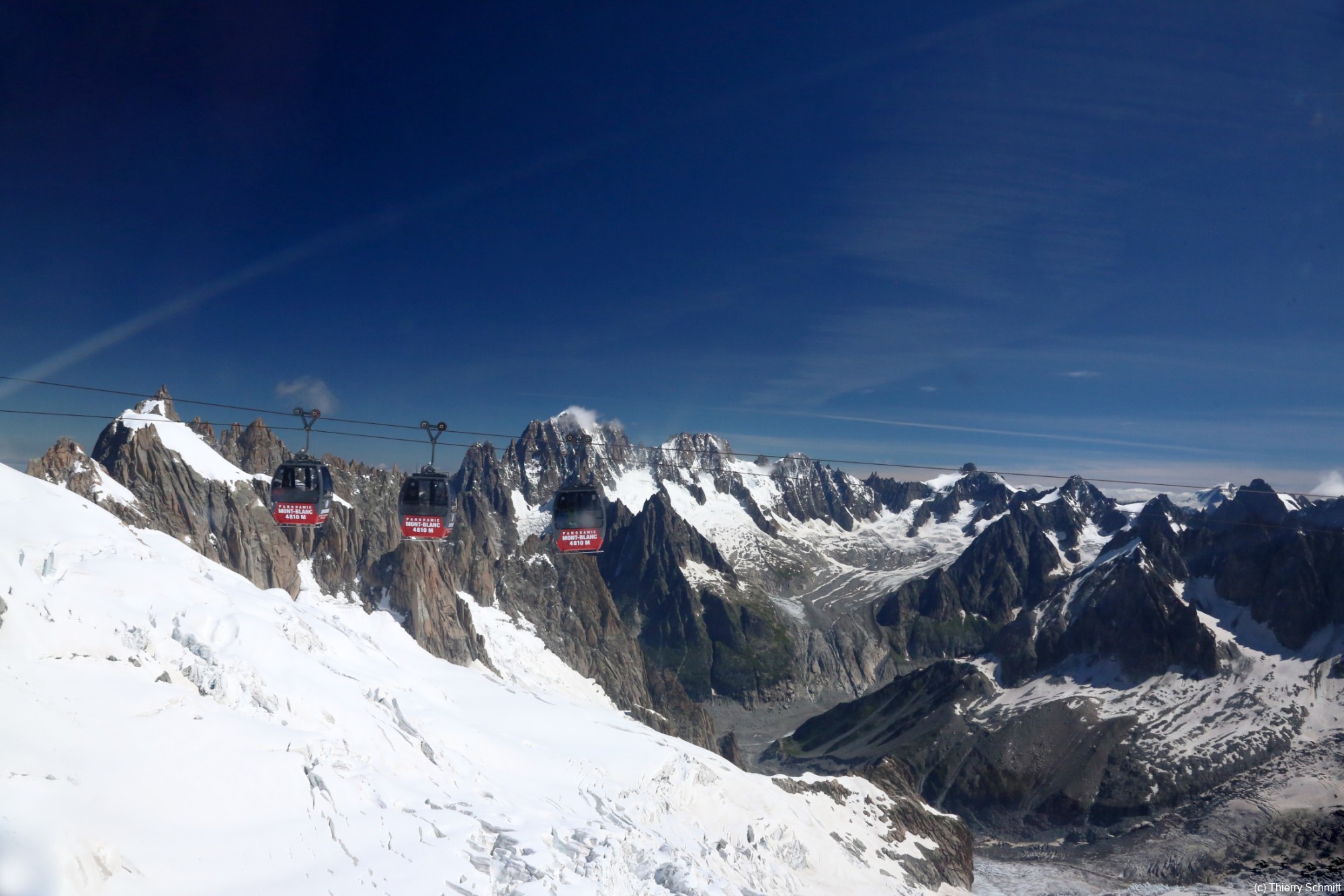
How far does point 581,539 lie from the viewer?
37.3 metres

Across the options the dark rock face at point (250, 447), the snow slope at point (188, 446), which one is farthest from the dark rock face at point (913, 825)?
the dark rock face at point (250, 447)

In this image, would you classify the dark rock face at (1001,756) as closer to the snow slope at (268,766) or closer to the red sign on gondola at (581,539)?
the snow slope at (268,766)

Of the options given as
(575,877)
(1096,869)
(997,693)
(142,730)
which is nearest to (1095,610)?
(997,693)

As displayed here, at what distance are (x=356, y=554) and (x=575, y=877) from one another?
160m

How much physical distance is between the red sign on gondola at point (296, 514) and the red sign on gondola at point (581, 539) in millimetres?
11838

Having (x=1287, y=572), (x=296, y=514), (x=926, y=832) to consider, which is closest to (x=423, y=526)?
(x=296, y=514)

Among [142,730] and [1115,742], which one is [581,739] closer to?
[142,730]

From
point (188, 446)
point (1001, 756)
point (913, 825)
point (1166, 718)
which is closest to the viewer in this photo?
point (913, 825)

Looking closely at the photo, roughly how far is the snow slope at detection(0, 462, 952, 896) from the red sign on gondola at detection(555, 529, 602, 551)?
11.6 meters

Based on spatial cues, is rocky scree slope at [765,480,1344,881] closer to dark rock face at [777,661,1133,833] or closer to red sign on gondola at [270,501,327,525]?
dark rock face at [777,661,1133,833]

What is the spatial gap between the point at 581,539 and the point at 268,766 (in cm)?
1734

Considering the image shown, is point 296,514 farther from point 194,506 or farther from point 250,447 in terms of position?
point 250,447

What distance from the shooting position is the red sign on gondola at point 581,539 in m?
37.1

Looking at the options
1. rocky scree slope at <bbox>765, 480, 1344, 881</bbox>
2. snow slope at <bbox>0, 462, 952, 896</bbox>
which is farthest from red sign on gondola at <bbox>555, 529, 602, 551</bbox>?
rocky scree slope at <bbox>765, 480, 1344, 881</bbox>
